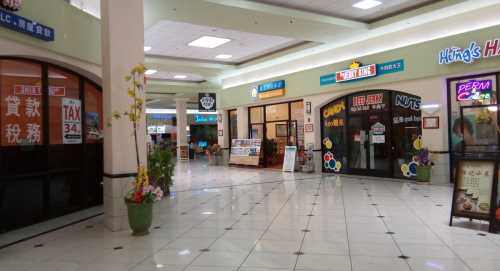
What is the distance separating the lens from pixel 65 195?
6805 millimetres

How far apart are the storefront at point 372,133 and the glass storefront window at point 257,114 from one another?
3.37 meters

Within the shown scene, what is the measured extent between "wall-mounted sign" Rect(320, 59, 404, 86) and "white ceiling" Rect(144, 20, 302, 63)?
5.08ft

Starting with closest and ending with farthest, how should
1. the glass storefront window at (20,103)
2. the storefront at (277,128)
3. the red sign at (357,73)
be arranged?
the glass storefront window at (20,103) → the red sign at (357,73) → the storefront at (277,128)

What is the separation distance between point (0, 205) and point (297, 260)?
443 cm

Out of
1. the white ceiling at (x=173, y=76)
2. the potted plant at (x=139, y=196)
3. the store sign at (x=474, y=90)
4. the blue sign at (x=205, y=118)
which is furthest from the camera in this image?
the blue sign at (x=205, y=118)

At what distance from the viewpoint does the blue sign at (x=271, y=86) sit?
1328cm

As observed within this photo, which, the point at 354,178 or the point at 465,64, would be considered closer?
the point at 465,64

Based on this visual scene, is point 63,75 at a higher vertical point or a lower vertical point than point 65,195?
higher

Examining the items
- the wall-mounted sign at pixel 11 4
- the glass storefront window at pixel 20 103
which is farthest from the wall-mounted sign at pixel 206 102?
the wall-mounted sign at pixel 11 4

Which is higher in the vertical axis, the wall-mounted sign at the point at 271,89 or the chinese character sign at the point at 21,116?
the wall-mounted sign at the point at 271,89

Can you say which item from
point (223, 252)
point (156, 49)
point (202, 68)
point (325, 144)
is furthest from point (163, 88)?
point (223, 252)

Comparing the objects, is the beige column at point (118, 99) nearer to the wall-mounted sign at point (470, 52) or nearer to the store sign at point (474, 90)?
the wall-mounted sign at point (470, 52)

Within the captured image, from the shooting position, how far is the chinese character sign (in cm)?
570

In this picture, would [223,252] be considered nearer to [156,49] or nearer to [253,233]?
[253,233]
